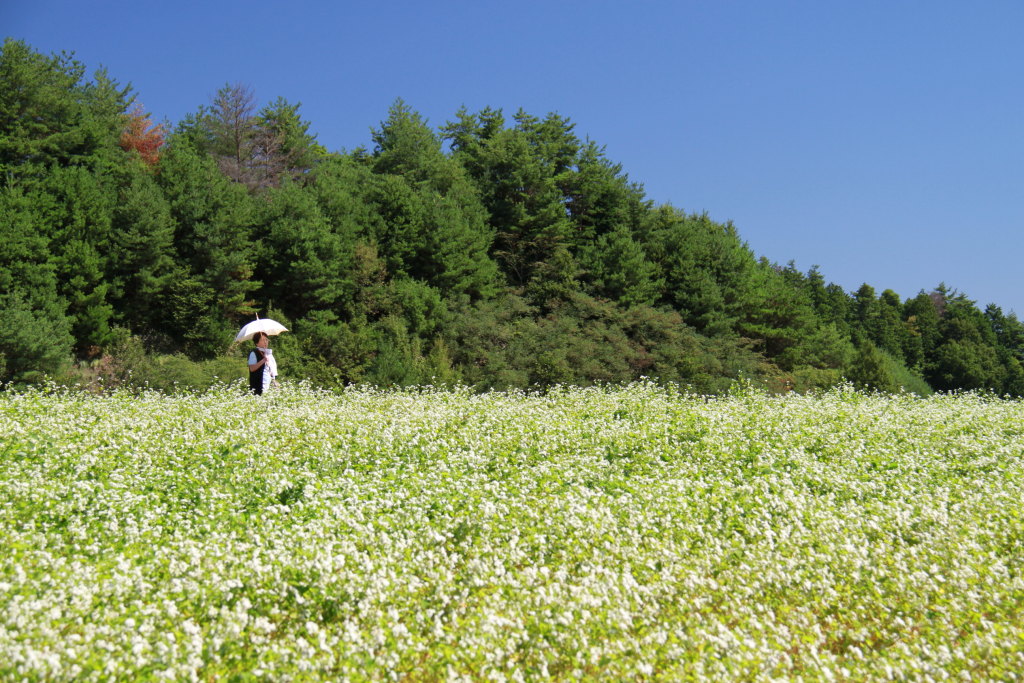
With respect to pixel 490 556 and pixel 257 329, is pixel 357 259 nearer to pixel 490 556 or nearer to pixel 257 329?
pixel 257 329

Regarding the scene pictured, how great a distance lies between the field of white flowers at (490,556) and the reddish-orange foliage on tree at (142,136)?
28700 millimetres

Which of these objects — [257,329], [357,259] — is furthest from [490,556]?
[357,259]

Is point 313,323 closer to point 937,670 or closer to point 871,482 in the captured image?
→ point 871,482

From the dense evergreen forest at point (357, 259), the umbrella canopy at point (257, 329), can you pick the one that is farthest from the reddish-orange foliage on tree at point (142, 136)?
the umbrella canopy at point (257, 329)

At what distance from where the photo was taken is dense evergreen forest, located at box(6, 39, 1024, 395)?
1038 inches

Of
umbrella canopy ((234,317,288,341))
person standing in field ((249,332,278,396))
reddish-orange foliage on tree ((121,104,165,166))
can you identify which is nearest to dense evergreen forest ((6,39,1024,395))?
reddish-orange foliage on tree ((121,104,165,166))

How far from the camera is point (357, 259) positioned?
33.2m

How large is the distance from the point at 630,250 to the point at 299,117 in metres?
20.0

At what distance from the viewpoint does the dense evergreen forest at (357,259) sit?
26.4 metres

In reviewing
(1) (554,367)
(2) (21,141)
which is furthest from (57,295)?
(1) (554,367)

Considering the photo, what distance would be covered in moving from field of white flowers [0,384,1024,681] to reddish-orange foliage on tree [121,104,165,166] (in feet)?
94.2

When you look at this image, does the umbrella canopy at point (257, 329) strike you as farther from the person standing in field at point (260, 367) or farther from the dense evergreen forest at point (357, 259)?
the dense evergreen forest at point (357, 259)

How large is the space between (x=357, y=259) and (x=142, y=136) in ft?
44.5

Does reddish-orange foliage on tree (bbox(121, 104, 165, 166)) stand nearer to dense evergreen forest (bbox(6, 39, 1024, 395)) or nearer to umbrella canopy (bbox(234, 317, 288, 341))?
dense evergreen forest (bbox(6, 39, 1024, 395))
